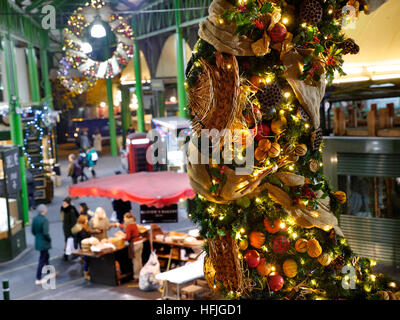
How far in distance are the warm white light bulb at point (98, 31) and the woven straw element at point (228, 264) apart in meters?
7.91

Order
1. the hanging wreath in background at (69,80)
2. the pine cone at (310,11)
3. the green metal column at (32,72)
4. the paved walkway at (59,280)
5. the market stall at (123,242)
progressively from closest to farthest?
the pine cone at (310,11) < the paved walkway at (59,280) < the market stall at (123,242) < the hanging wreath in background at (69,80) < the green metal column at (32,72)

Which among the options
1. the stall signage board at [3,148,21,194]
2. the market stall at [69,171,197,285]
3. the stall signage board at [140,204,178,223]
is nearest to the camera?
the market stall at [69,171,197,285]

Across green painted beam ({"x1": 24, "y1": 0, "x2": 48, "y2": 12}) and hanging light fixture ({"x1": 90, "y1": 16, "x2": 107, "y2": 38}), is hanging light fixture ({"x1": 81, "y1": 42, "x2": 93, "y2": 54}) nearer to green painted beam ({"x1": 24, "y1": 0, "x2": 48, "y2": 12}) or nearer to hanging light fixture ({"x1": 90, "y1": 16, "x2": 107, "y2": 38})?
hanging light fixture ({"x1": 90, "y1": 16, "x2": 107, "y2": 38})

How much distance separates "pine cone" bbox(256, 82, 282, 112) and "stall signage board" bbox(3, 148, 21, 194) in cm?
1026

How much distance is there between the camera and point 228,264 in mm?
4105

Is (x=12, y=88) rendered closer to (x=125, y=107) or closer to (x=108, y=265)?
(x=108, y=265)

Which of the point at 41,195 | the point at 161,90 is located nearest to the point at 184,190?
the point at 41,195

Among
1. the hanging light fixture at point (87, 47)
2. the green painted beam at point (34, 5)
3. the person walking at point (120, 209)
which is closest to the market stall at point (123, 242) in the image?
the person walking at point (120, 209)

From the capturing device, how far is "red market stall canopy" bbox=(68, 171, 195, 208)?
984 centimetres

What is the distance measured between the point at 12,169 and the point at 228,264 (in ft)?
34.0

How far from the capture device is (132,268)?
11.0 m

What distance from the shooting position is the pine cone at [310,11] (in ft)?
13.1

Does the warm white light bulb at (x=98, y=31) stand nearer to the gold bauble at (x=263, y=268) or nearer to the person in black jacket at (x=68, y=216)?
the person in black jacket at (x=68, y=216)

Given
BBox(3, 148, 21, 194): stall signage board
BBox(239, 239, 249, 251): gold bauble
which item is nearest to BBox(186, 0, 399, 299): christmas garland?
BBox(239, 239, 249, 251): gold bauble
